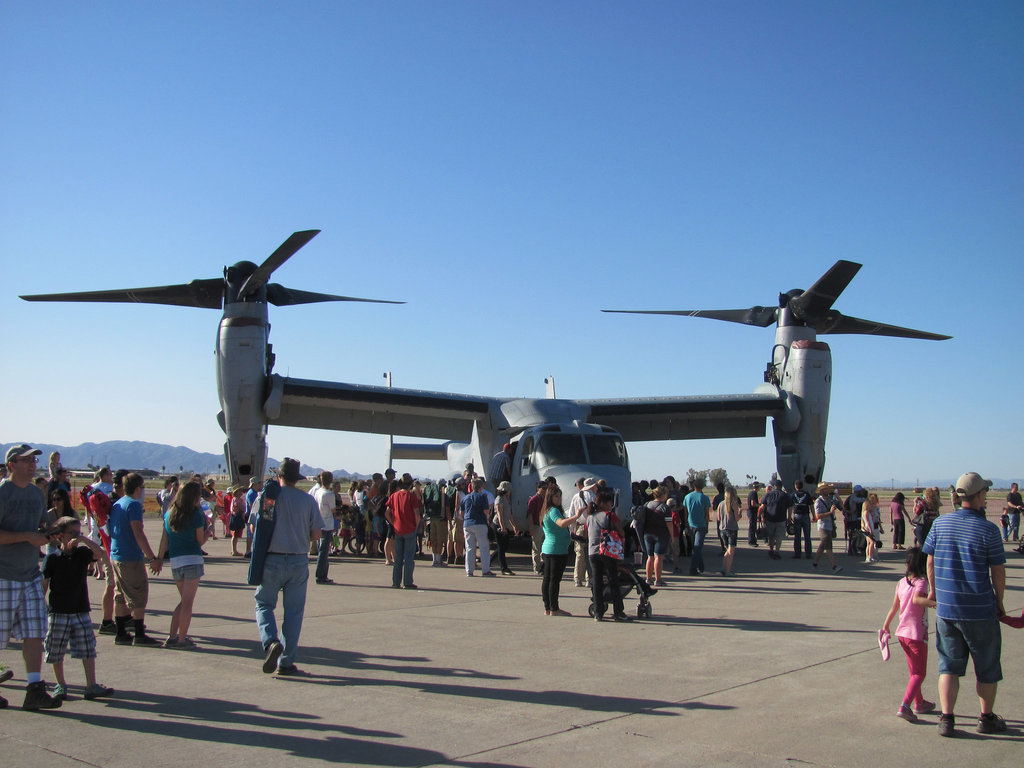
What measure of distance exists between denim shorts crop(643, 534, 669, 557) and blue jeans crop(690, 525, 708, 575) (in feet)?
4.07

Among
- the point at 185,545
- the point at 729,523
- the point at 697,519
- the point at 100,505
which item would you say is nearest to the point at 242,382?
the point at 100,505

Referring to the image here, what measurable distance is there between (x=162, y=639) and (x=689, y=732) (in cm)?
496

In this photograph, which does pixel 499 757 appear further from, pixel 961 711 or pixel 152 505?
pixel 152 505

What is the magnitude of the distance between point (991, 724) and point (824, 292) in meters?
15.7

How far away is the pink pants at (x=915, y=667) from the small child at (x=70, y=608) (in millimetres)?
4922

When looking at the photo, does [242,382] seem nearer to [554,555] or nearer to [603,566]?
[554,555]

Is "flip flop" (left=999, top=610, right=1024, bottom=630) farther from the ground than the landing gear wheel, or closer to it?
farther from the ground

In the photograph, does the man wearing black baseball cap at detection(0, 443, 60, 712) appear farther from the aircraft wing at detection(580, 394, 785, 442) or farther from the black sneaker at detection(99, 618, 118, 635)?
the aircraft wing at detection(580, 394, 785, 442)

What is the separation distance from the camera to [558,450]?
47.2 ft

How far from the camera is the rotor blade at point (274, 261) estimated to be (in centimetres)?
1695

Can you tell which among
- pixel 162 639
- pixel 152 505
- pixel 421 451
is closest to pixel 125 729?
pixel 162 639

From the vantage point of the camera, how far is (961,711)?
516 centimetres

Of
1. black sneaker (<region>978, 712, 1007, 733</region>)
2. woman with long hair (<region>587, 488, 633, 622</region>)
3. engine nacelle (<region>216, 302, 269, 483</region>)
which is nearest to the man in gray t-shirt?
woman with long hair (<region>587, 488, 633, 622</region>)

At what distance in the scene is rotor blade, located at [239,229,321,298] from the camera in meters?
17.0
